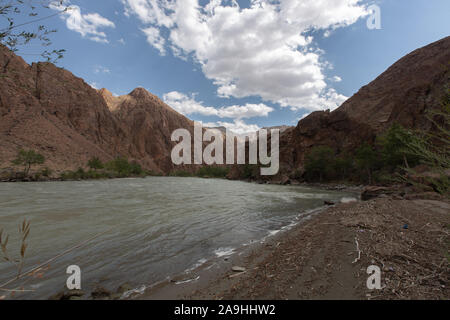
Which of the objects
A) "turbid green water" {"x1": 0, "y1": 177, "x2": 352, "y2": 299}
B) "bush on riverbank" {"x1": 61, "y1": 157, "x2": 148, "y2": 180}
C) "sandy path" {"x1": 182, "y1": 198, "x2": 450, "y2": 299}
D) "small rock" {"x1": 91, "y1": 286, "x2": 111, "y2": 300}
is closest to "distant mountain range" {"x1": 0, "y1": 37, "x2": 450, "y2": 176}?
"small rock" {"x1": 91, "y1": 286, "x2": 111, "y2": 300}

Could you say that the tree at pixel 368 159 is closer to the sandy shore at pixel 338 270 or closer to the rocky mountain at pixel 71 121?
the sandy shore at pixel 338 270

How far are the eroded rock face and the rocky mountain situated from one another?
42.4m

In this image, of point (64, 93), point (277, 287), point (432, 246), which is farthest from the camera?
point (64, 93)

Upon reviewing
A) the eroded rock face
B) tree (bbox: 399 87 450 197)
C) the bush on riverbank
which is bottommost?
the bush on riverbank

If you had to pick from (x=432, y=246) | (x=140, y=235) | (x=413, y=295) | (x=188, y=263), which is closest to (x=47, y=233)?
(x=140, y=235)

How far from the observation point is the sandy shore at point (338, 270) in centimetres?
218

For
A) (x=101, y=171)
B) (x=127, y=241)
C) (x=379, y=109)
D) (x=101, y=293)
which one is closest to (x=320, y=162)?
(x=379, y=109)

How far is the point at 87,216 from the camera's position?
714cm

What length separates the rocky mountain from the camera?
45.9 m

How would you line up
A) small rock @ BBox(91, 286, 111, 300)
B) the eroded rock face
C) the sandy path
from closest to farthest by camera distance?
the sandy path
small rock @ BBox(91, 286, 111, 300)
the eroded rock face

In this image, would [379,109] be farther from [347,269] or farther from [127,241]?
A: [127,241]

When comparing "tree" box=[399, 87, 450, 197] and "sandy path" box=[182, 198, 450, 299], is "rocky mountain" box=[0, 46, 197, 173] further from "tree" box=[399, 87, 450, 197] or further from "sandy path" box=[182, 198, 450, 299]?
"tree" box=[399, 87, 450, 197]

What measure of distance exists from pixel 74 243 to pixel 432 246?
23.2ft
